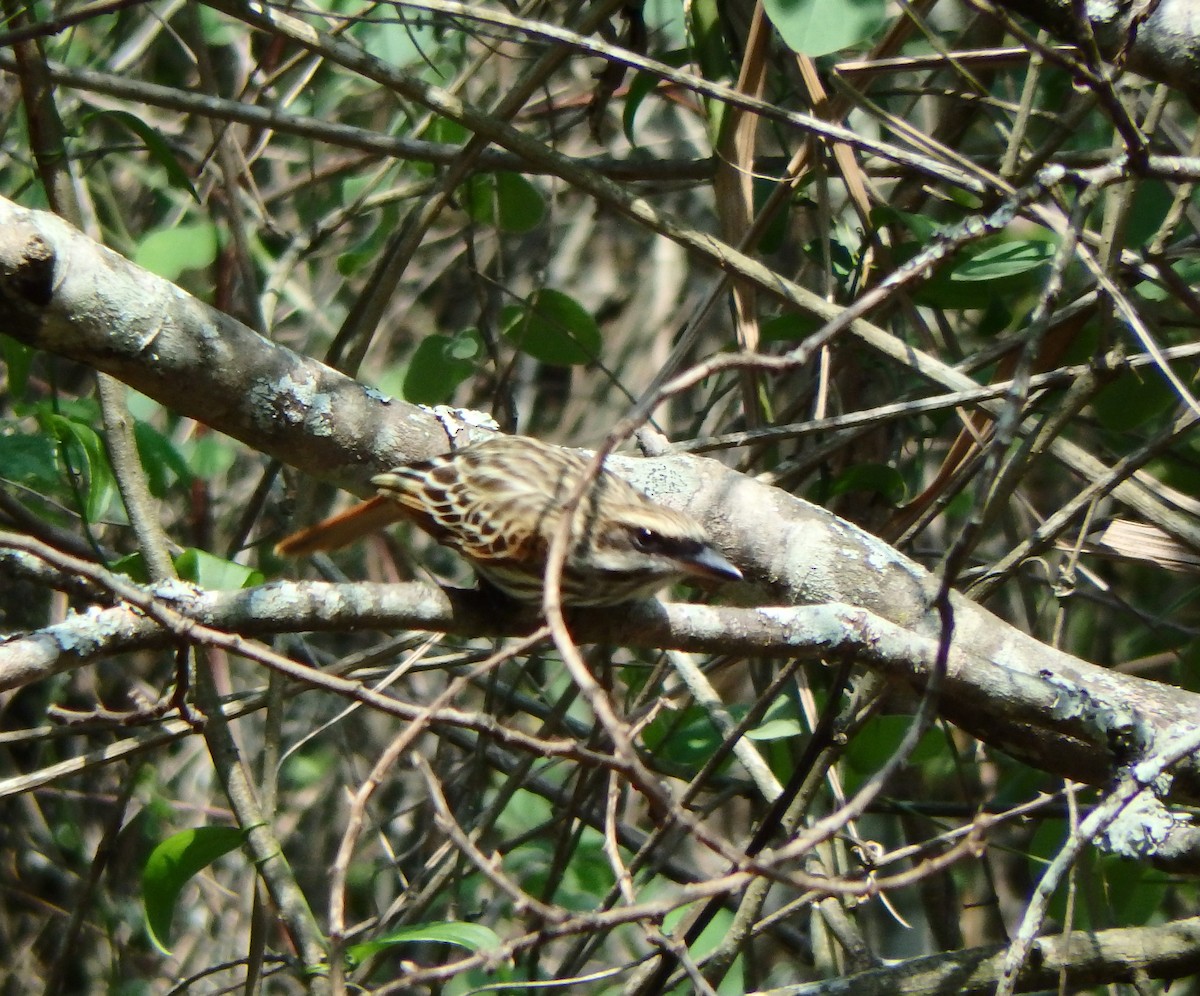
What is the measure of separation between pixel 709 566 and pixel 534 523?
1.20 ft

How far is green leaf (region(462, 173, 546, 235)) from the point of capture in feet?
11.5

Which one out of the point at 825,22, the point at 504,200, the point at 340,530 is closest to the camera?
the point at 825,22

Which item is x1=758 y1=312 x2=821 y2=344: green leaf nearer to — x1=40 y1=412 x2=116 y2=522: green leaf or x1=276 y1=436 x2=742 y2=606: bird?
x1=276 y1=436 x2=742 y2=606: bird

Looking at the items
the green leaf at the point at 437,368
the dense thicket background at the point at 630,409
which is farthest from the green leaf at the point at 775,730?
the green leaf at the point at 437,368

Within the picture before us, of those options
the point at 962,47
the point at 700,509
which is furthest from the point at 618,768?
the point at 962,47

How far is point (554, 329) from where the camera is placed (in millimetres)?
3314

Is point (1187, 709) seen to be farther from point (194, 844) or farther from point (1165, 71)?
point (194, 844)

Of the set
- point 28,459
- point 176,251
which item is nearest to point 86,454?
point 28,459

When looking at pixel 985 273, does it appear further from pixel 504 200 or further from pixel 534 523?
pixel 504 200

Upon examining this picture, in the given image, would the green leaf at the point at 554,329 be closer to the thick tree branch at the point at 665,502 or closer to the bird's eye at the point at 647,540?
the thick tree branch at the point at 665,502

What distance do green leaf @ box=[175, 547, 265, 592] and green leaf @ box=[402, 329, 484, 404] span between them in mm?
973

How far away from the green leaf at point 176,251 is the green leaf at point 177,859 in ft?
4.94

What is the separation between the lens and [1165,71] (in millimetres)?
1935

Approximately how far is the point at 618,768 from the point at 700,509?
113cm
